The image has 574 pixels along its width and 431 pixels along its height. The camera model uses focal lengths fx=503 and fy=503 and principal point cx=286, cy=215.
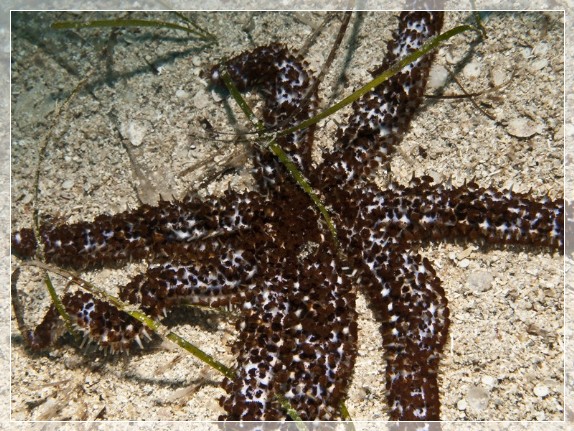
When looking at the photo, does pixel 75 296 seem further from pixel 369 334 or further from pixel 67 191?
pixel 369 334

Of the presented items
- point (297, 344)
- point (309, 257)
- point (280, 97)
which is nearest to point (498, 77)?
point (280, 97)

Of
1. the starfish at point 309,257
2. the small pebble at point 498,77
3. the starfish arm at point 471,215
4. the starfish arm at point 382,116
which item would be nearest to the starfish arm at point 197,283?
the starfish at point 309,257

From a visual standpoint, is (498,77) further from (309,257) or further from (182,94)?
(182,94)

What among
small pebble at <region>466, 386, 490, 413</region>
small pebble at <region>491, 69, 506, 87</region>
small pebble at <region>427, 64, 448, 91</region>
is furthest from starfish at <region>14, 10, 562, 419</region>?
small pebble at <region>491, 69, 506, 87</region>

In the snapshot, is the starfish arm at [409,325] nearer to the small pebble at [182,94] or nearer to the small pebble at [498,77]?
the small pebble at [498,77]

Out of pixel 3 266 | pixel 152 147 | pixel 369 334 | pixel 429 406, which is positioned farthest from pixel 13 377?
pixel 429 406

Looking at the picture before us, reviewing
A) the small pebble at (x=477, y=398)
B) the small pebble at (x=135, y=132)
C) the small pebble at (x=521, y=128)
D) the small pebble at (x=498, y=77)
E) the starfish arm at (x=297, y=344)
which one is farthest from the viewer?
the small pebble at (x=135, y=132)

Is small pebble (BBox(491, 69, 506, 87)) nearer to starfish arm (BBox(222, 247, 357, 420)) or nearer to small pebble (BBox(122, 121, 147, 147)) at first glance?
starfish arm (BBox(222, 247, 357, 420))

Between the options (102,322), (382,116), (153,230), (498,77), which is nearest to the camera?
(102,322)
